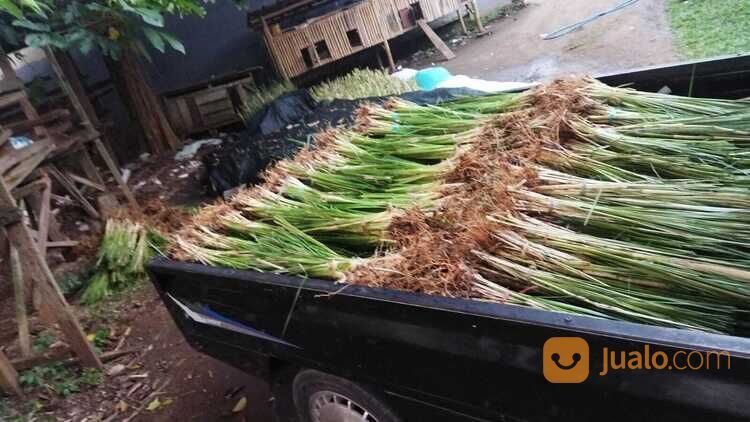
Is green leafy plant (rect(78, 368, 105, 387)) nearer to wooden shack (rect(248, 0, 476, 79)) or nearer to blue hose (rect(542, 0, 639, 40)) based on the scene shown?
wooden shack (rect(248, 0, 476, 79))

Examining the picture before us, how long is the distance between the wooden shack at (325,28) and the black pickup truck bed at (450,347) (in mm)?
6734

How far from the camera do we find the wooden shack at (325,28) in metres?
8.54

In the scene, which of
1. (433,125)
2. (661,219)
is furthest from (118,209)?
(661,219)

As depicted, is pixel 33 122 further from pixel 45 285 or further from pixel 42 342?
pixel 45 285

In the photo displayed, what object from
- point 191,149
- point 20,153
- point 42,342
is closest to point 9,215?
point 42,342

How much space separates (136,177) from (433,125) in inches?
242

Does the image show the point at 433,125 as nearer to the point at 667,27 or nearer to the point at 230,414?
the point at 230,414

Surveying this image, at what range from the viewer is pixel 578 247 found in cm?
147

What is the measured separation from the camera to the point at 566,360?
121 cm

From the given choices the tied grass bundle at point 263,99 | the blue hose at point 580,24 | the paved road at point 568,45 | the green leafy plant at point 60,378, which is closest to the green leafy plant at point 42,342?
the green leafy plant at point 60,378

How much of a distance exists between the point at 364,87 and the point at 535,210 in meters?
4.30

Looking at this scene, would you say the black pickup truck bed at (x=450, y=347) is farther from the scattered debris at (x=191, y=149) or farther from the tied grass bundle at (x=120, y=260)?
the scattered debris at (x=191, y=149)

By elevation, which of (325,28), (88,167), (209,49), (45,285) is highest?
(209,49)

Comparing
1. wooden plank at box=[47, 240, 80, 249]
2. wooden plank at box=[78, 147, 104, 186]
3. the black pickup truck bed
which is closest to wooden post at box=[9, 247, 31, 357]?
the black pickup truck bed
